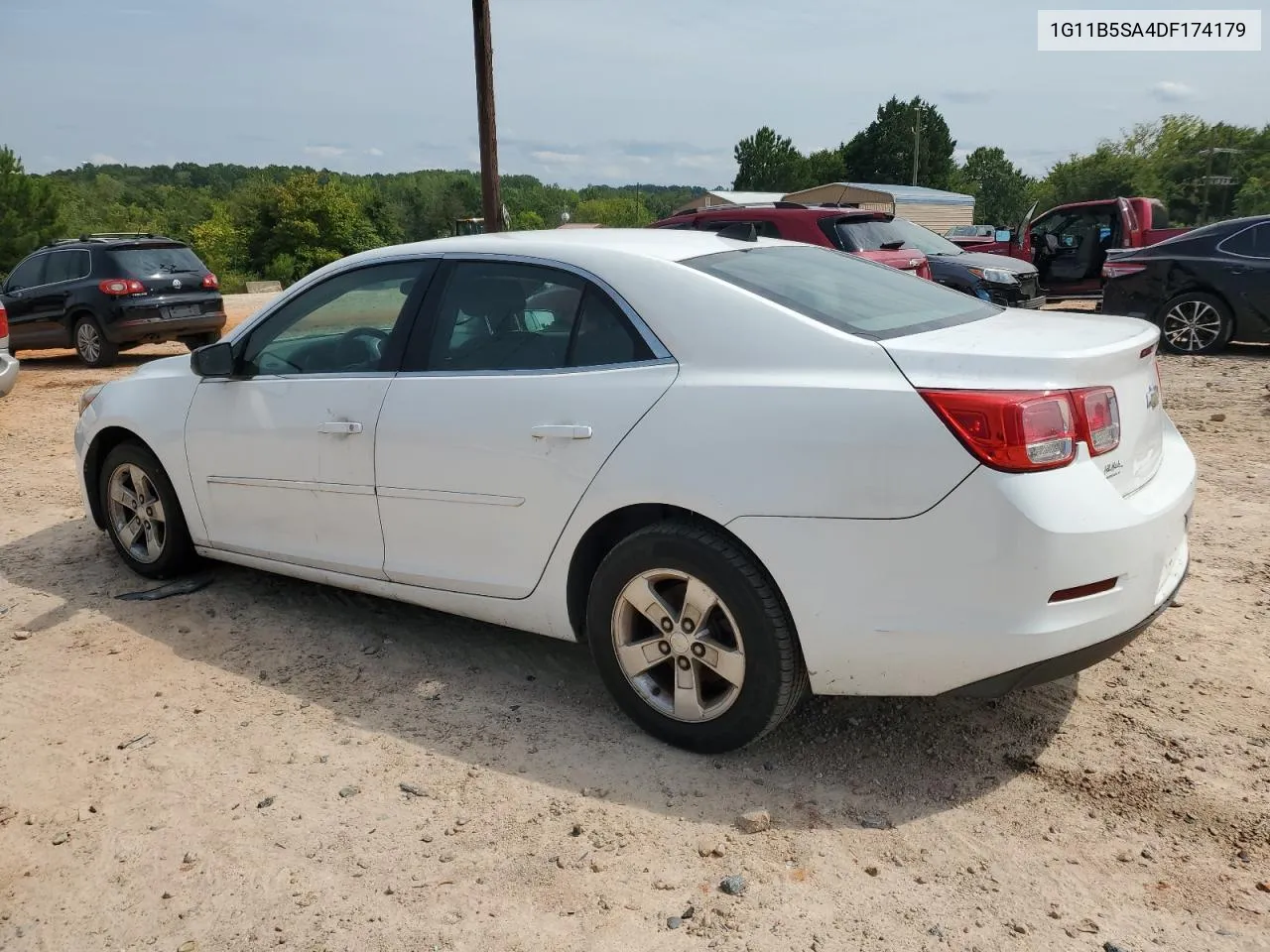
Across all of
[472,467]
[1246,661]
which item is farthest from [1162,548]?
[472,467]

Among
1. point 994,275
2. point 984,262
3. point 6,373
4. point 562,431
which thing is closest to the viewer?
point 562,431

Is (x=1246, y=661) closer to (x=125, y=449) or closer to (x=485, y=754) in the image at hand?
(x=485, y=754)

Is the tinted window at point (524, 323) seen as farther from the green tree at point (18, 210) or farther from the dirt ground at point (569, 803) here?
the green tree at point (18, 210)

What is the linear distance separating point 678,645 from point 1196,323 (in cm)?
973

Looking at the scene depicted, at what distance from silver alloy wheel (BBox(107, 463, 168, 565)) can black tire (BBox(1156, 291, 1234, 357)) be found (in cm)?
961

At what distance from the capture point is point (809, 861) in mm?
2678

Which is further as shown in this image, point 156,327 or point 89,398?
point 156,327

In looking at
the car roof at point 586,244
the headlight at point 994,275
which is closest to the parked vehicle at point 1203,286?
the headlight at point 994,275

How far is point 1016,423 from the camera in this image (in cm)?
257

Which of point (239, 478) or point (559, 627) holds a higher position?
point (239, 478)

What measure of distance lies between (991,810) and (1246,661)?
1.48 metres

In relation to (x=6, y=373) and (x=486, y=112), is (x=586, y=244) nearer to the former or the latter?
(x=6, y=373)

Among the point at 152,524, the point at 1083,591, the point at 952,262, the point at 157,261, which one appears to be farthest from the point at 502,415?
the point at 157,261

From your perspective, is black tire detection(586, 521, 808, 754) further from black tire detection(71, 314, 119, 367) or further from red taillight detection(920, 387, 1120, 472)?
black tire detection(71, 314, 119, 367)
